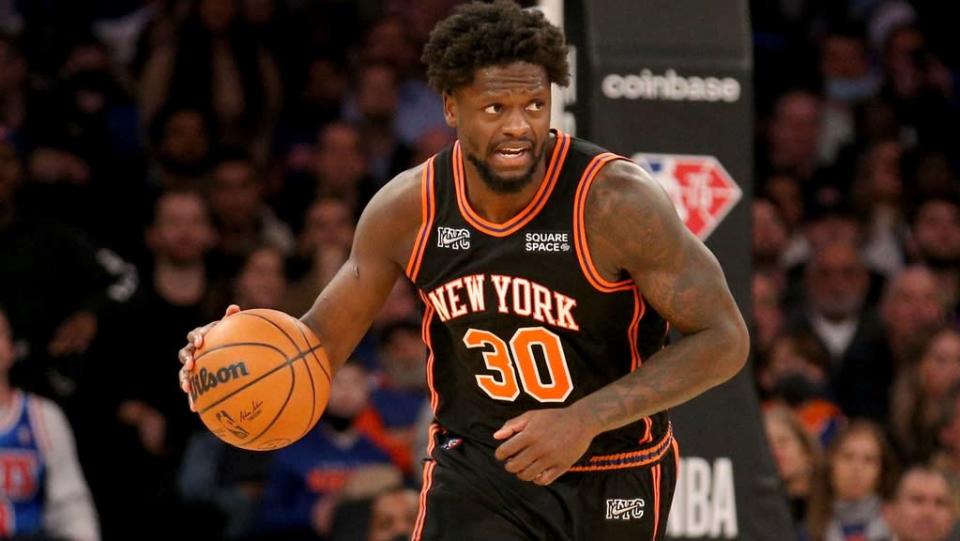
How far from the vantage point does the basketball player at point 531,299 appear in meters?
4.09

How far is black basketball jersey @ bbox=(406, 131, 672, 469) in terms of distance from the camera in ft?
13.9

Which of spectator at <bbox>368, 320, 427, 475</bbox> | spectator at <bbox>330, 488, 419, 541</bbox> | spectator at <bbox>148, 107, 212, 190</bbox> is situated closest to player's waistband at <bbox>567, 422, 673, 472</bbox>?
spectator at <bbox>330, 488, 419, 541</bbox>

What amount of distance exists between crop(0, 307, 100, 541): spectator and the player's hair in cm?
377

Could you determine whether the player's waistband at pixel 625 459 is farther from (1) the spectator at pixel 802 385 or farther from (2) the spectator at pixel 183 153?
(2) the spectator at pixel 183 153

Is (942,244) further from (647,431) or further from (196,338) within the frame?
(196,338)

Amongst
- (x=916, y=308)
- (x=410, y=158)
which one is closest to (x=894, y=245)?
(x=916, y=308)

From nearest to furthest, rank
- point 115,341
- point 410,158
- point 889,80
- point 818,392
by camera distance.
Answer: point 115,341 < point 818,392 < point 410,158 < point 889,80

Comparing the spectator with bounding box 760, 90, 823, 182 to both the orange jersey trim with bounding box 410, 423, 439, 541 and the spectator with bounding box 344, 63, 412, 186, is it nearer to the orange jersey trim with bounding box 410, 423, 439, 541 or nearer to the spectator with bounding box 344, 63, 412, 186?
the spectator with bounding box 344, 63, 412, 186

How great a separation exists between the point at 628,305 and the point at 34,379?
187 inches

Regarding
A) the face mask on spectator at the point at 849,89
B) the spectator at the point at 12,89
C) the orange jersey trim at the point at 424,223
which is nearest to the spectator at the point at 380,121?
the spectator at the point at 12,89

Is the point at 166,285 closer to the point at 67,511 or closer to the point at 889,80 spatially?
the point at 67,511

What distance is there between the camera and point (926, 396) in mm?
8625

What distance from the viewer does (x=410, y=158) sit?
32.1ft

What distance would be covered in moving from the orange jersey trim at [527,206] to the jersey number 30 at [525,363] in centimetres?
28
